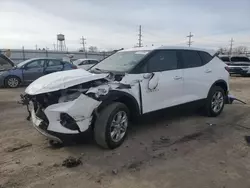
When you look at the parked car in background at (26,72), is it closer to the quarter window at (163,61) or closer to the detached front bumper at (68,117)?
the quarter window at (163,61)

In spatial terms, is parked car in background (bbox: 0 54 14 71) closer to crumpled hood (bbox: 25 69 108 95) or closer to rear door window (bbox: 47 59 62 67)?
rear door window (bbox: 47 59 62 67)

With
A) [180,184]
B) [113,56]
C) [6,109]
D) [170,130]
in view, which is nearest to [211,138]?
[170,130]

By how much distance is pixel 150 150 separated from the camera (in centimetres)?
418

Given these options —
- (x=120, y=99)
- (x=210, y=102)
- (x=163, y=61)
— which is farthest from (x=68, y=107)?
→ (x=210, y=102)

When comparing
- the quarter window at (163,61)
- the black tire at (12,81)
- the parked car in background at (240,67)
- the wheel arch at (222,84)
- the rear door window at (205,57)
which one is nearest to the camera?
the quarter window at (163,61)

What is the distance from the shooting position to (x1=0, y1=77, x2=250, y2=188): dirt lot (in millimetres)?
3207

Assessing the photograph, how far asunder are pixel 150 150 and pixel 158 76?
4.57 ft

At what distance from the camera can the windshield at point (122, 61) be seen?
4664 mm

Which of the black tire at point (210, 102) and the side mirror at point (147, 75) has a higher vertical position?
the side mirror at point (147, 75)

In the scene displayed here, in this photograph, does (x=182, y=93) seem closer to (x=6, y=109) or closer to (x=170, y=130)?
(x=170, y=130)

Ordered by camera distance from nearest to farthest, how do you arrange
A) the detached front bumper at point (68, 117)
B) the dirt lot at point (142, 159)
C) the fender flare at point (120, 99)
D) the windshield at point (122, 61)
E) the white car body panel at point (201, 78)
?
the dirt lot at point (142, 159)
the detached front bumper at point (68, 117)
the fender flare at point (120, 99)
the windshield at point (122, 61)
the white car body panel at point (201, 78)

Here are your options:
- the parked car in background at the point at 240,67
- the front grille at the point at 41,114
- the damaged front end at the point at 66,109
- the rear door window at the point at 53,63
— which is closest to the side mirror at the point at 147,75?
the damaged front end at the point at 66,109

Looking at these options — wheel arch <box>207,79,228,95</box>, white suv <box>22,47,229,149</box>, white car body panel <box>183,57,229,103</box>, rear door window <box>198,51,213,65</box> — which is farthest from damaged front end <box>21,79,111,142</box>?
wheel arch <box>207,79,228,95</box>

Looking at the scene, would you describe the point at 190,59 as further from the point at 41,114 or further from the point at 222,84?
the point at 41,114
